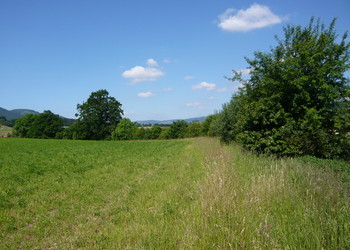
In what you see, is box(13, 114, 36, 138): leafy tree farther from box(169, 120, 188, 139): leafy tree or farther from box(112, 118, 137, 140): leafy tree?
box(169, 120, 188, 139): leafy tree

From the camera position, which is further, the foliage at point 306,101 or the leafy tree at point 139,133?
the leafy tree at point 139,133

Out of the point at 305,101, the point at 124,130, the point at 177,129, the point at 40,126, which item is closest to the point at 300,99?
the point at 305,101

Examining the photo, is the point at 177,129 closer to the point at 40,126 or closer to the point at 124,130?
the point at 124,130

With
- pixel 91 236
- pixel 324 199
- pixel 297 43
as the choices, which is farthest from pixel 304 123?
pixel 91 236

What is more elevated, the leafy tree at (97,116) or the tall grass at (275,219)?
the leafy tree at (97,116)

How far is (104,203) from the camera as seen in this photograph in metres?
6.08

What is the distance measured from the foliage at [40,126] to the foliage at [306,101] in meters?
63.7

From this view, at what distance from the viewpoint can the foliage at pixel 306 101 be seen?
1124cm

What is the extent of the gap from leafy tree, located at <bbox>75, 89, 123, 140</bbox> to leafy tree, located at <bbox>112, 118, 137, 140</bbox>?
169 centimetres

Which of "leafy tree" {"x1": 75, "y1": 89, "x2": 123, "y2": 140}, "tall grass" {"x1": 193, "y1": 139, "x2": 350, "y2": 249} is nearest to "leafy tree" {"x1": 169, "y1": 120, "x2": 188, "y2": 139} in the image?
"leafy tree" {"x1": 75, "y1": 89, "x2": 123, "y2": 140}

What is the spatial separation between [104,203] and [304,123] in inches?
423

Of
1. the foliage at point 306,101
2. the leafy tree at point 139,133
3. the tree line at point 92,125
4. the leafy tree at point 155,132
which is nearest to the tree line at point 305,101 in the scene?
the foliage at point 306,101

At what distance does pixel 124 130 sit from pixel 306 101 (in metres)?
52.2

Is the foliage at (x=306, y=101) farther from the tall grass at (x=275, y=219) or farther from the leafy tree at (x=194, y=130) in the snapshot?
the leafy tree at (x=194, y=130)
